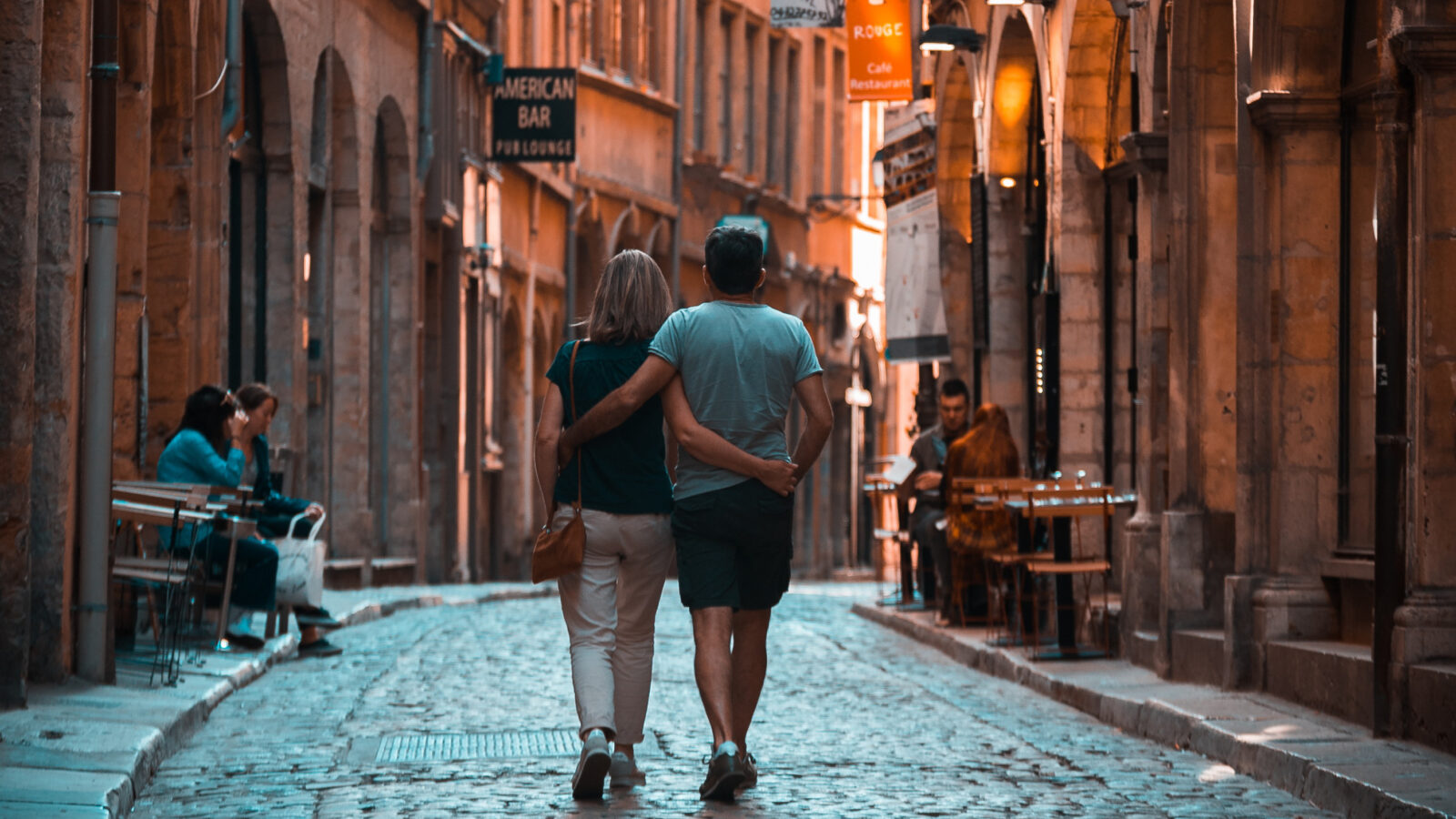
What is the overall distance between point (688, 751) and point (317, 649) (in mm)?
5778

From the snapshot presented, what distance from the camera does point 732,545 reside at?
8.12 m

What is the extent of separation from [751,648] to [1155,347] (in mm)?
6323

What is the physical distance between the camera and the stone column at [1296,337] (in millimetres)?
11844

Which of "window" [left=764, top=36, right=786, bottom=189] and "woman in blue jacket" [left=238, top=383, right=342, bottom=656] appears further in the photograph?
"window" [left=764, top=36, right=786, bottom=189]

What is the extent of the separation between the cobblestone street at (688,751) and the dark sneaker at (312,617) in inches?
10.8

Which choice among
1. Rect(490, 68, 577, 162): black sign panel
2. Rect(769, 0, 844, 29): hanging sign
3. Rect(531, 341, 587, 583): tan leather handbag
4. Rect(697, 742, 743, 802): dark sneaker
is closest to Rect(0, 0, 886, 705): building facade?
Rect(490, 68, 577, 162): black sign panel

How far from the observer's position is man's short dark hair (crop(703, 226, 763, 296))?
27.0 ft

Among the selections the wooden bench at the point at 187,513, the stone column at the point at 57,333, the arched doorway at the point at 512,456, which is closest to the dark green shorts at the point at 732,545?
the stone column at the point at 57,333

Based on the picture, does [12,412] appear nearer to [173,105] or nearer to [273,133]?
[173,105]

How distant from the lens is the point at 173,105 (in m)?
17.2

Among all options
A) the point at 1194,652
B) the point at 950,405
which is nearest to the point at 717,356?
the point at 1194,652

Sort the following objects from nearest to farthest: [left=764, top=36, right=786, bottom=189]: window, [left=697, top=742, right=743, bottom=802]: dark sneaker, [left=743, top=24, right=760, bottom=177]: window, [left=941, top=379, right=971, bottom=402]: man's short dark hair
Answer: [left=697, top=742, right=743, bottom=802]: dark sneaker
[left=941, top=379, right=971, bottom=402]: man's short dark hair
[left=743, top=24, right=760, bottom=177]: window
[left=764, top=36, right=786, bottom=189]: window

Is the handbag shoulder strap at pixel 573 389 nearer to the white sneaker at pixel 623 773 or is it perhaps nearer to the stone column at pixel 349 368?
the white sneaker at pixel 623 773

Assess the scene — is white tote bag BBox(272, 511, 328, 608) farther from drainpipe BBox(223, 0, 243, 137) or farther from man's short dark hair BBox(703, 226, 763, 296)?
Answer: man's short dark hair BBox(703, 226, 763, 296)
